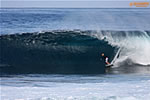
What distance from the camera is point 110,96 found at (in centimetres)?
1380

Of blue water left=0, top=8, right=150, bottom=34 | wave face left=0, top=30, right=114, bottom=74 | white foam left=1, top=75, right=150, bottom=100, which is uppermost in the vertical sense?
blue water left=0, top=8, right=150, bottom=34

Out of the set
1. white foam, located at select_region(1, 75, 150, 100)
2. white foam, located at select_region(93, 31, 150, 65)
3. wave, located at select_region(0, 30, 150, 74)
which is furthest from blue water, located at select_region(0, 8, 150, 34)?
white foam, located at select_region(1, 75, 150, 100)

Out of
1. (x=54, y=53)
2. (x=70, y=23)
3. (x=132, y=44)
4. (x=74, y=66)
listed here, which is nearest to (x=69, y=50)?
(x=54, y=53)

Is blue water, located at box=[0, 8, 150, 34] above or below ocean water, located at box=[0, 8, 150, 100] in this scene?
above

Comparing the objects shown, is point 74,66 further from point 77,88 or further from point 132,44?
point 77,88

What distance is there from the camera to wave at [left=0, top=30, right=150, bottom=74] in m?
20.9

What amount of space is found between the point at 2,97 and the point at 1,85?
2.01m

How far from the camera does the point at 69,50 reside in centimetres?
2427

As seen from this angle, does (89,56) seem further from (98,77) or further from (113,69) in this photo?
(98,77)

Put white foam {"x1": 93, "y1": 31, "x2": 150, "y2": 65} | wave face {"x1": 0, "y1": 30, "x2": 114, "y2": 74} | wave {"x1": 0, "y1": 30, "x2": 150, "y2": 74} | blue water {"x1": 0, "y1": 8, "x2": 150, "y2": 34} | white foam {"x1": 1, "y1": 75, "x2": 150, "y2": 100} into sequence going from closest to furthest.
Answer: white foam {"x1": 1, "y1": 75, "x2": 150, "y2": 100}, wave face {"x1": 0, "y1": 30, "x2": 114, "y2": 74}, wave {"x1": 0, "y1": 30, "x2": 150, "y2": 74}, white foam {"x1": 93, "y1": 31, "x2": 150, "y2": 65}, blue water {"x1": 0, "y1": 8, "x2": 150, "y2": 34}

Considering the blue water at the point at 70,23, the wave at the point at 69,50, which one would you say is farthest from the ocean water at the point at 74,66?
the blue water at the point at 70,23

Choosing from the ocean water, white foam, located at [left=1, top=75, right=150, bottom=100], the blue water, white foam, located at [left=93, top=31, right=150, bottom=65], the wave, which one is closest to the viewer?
white foam, located at [left=1, top=75, right=150, bottom=100]

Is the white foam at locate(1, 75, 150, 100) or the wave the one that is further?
the wave

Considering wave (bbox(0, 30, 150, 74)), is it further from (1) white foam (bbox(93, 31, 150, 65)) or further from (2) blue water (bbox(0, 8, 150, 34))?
(2) blue water (bbox(0, 8, 150, 34))
